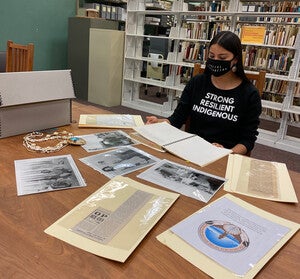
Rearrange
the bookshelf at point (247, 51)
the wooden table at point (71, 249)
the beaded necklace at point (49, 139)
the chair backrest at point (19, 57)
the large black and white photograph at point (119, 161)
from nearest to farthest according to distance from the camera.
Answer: the wooden table at point (71, 249) → the large black and white photograph at point (119, 161) → the beaded necklace at point (49, 139) → the chair backrest at point (19, 57) → the bookshelf at point (247, 51)

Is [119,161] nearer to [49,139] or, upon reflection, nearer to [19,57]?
[49,139]

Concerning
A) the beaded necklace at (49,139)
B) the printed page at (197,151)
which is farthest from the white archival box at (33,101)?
the printed page at (197,151)

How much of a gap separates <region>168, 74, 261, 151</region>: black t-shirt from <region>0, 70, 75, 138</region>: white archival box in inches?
24.4

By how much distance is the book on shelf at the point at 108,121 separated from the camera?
1.30m

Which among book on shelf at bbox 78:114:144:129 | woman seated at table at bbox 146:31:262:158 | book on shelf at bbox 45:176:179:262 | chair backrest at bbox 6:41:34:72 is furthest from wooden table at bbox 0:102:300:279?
chair backrest at bbox 6:41:34:72

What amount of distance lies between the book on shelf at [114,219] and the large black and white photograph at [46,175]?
10 centimetres

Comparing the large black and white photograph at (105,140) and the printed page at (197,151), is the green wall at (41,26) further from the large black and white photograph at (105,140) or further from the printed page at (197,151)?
the printed page at (197,151)

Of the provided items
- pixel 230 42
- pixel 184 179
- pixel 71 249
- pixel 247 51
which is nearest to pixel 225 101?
pixel 230 42

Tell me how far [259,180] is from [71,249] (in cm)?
60

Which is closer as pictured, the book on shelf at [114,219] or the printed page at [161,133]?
the book on shelf at [114,219]

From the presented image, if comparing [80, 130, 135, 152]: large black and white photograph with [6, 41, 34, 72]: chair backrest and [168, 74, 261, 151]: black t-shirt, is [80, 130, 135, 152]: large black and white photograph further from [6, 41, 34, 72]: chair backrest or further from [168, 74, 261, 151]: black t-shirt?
[6, 41, 34, 72]: chair backrest

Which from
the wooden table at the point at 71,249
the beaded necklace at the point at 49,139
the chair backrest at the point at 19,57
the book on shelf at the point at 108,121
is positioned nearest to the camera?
the wooden table at the point at 71,249

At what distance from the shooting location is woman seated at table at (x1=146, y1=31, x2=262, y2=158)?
1.42 meters

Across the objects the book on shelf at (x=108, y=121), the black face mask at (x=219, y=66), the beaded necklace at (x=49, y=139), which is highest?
the black face mask at (x=219, y=66)
